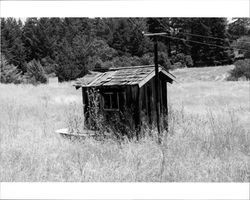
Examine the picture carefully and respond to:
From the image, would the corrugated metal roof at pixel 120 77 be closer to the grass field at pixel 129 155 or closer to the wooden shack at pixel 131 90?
the wooden shack at pixel 131 90

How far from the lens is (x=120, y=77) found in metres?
5.71

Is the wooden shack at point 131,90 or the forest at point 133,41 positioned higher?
the forest at point 133,41

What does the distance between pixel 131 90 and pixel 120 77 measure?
0.34 meters

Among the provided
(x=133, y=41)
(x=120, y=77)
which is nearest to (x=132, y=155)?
(x=120, y=77)

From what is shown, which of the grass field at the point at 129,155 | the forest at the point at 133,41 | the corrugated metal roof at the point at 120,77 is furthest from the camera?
→ the corrugated metal roof at the point at 120,77

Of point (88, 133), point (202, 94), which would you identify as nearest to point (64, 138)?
point (88, 133)

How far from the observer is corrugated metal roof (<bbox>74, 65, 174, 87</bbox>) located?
5484 mm

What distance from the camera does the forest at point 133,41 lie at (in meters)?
4.91

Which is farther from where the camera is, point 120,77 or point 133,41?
point 120,77

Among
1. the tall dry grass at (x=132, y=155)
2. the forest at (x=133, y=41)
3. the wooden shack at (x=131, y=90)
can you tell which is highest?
the forest at (x=133, y=41)

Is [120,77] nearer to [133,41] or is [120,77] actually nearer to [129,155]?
[133,41]

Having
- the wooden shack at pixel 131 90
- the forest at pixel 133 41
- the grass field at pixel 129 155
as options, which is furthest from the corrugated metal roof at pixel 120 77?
the grass field at pixel 129 155

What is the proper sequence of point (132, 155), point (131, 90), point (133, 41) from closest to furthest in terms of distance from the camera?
point (132, 155)
point (133, 41)
point (131, 90)

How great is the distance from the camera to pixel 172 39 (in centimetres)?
510
